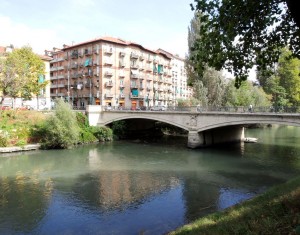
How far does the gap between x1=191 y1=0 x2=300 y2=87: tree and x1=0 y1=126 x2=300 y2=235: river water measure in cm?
889

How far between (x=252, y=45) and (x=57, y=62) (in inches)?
3110

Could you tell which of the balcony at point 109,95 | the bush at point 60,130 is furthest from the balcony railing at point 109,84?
the bush at point 60,130

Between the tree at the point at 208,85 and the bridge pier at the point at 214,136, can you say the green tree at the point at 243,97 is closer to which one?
the tree at the point at 208,85

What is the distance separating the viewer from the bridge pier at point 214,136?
39.9 meters

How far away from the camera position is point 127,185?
76.0ft

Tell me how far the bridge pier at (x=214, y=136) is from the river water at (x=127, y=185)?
6.41 ft

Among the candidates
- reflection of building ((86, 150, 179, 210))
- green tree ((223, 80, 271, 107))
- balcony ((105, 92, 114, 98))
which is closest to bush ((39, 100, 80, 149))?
reflection of building ((86, 150, 179, 210))

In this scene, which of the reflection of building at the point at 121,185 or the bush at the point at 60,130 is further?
the bush at the point at 60,130

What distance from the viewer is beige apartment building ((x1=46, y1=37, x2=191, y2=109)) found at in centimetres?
7069

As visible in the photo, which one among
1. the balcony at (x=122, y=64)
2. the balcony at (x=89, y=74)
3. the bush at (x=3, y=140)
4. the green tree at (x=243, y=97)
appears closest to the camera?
the bush at (x=3, y=140)

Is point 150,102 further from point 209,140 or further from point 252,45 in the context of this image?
point 252,45

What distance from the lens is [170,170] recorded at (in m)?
28.2

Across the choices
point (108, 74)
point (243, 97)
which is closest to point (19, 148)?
point (108, 74)

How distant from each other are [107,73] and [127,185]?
5049 cm
